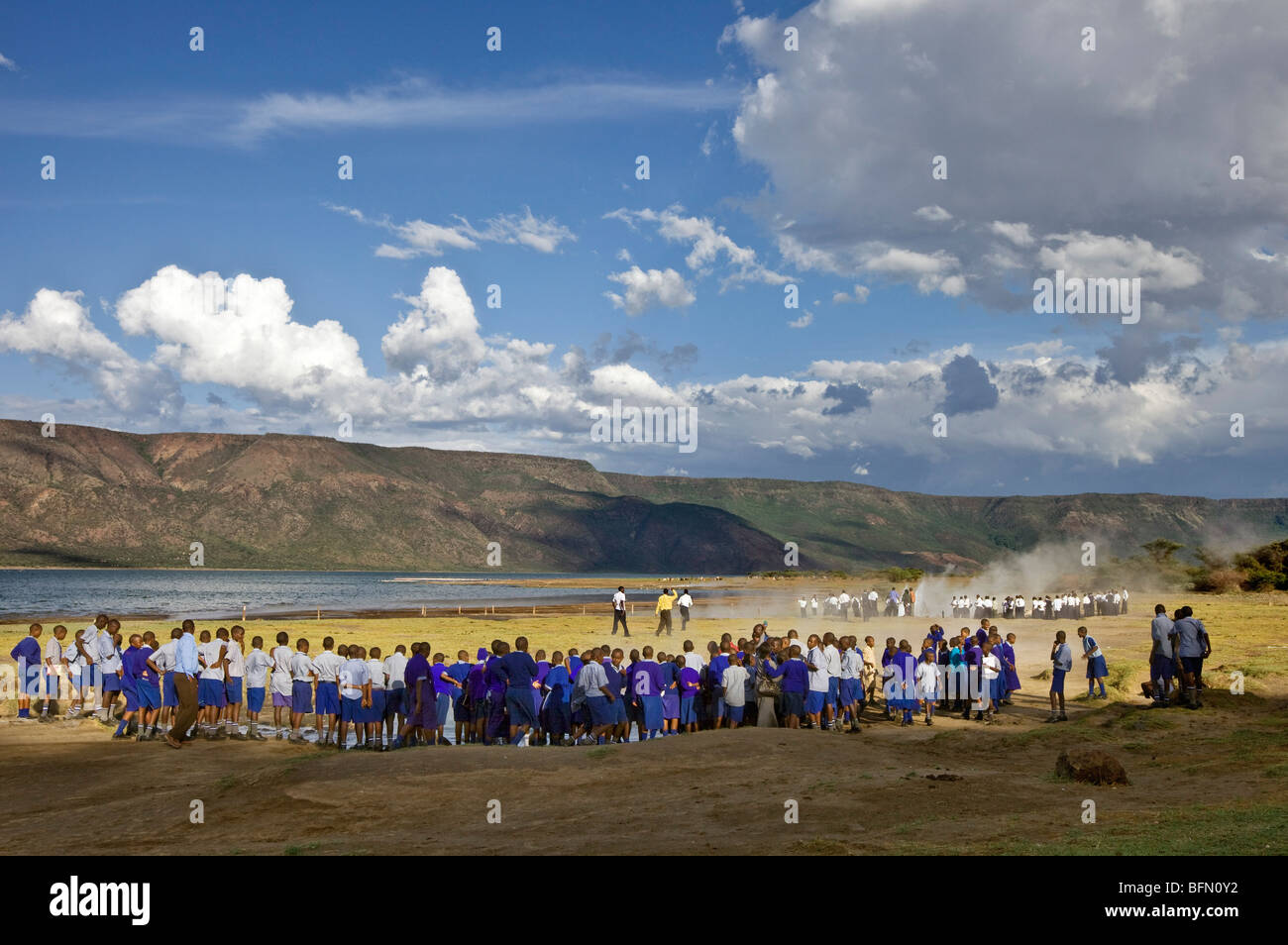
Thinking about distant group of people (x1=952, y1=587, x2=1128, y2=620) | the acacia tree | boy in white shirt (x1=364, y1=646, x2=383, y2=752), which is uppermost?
Answer: the acacia tree

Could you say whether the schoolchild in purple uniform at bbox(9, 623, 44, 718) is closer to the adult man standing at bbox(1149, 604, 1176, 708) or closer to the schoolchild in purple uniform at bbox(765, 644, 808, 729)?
the schoolchild in purple uniform at bbox(765, 644, 808, 729)

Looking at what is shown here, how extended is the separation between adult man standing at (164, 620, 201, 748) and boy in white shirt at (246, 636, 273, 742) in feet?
3.12

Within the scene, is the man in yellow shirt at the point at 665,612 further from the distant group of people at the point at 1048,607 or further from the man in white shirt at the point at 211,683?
the man in white shirt at the point at 211,683

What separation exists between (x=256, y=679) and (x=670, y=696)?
7808 millimetres

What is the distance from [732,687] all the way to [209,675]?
990 centimetres

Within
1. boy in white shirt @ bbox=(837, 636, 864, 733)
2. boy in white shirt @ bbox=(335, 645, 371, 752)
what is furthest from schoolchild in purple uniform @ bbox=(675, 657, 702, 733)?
boy in white shirt @ bbox=(335, 645, 371, 752)

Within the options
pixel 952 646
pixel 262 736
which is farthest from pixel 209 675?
pixel 952 646

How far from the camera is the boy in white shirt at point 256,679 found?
60.8 ft

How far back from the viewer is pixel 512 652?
665 inches

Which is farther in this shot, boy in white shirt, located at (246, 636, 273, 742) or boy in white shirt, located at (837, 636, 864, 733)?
boy in white shirt, located at (837, 636, 864, 733)

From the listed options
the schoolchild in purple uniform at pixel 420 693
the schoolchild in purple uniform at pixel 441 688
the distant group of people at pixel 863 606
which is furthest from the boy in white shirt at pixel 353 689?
the distant group of people at pixel 863 606

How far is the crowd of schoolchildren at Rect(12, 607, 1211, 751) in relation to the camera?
57.8ft

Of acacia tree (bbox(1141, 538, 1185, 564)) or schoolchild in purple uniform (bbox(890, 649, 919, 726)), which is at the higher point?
acacia tree (bbox(1141, 538, 1185, 564))
